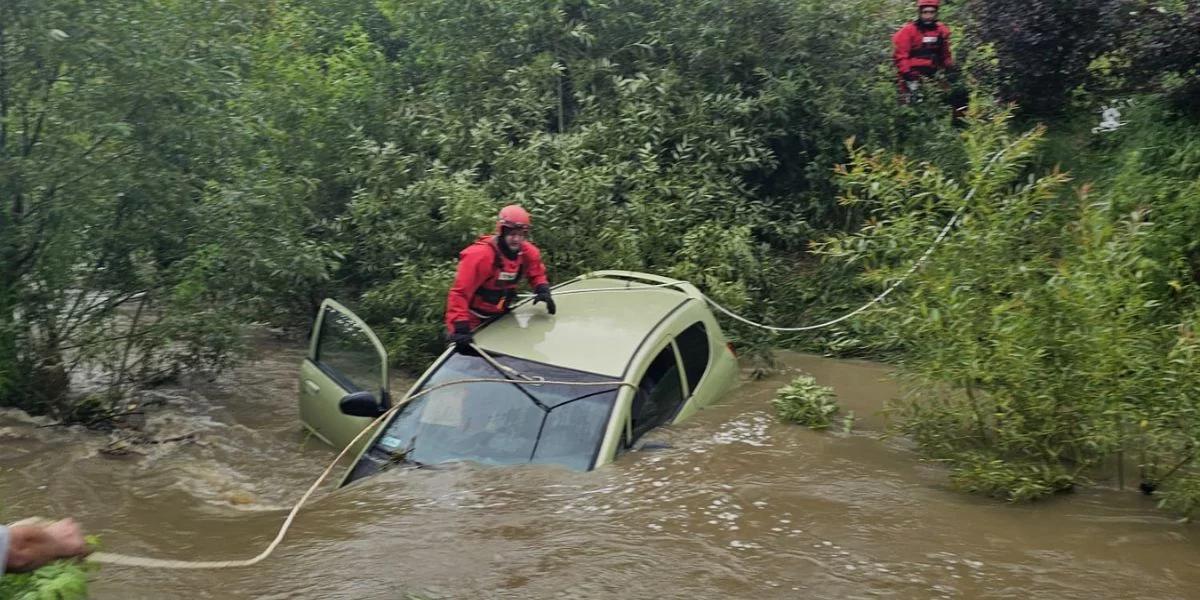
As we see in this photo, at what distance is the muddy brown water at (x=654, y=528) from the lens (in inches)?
188

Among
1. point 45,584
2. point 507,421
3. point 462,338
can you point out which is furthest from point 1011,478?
point 45,584

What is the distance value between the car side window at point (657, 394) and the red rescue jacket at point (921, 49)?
6.11 meters

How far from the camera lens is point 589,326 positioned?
698cm

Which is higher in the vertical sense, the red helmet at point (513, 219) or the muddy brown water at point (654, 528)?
the red helmet at point (513, 219)

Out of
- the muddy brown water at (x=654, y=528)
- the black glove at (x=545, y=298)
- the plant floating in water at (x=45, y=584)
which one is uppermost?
the black glove at (x=545, y=298)

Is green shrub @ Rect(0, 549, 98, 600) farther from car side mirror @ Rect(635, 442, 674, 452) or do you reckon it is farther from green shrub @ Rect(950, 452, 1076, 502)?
green shrub @ Rect(950, 452, 1076, 502)

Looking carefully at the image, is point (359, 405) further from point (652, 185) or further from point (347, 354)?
point (652, 185)

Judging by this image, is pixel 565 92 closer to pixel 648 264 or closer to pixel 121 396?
pixel 648 264

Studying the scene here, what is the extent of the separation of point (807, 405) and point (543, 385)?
203 cm

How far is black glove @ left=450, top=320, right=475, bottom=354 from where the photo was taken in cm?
685

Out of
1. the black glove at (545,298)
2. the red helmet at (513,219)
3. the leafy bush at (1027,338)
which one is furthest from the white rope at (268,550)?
the leafy bush at (1027,338)

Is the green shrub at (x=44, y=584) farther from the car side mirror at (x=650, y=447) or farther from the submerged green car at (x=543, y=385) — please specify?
the car side mirror at (x=650, y=447)

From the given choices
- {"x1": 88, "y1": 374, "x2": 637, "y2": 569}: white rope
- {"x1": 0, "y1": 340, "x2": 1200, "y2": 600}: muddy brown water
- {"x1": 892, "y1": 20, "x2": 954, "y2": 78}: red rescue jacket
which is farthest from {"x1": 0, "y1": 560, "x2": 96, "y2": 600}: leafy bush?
{"x1": 892, "y1": 20, "x2": 954, "y2": 78}: red rescue jacket

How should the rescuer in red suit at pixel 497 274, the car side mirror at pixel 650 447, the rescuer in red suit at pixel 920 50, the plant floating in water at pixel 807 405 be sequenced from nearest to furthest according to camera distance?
the car side mirror at pixel 650 447 → the plant floating in water at pixel 807 405 → the rescuer in red suit at pixel 497 274 → the rescuer in red suit at pixel 920 50
